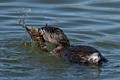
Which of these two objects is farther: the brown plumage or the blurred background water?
the brown plumage

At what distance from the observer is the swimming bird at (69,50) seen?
10.0 meters

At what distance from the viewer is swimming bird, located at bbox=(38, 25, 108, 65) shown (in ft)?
32.9

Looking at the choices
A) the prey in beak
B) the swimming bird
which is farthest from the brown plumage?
the prey in beak

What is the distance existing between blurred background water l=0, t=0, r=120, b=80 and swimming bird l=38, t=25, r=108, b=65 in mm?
126

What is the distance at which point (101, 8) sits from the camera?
49.0ft

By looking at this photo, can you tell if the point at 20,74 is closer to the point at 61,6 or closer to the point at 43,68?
the point at 43,68

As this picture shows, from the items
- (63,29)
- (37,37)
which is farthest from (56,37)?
(63,29)

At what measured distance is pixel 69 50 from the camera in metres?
10.4

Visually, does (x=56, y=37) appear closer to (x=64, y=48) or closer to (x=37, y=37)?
(x=64, y=48)

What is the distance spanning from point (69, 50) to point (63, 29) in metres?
2.63

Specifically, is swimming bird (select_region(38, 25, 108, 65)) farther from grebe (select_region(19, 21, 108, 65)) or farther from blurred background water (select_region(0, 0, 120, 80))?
blurred background water (select_region(0, 0, 120, 80))

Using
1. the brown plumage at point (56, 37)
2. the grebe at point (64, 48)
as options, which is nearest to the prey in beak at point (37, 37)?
the grebe at point (64, 48)

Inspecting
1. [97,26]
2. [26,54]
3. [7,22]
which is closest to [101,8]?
[97,26]

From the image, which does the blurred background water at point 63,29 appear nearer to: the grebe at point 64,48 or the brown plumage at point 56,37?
the grebe at point 64,48
